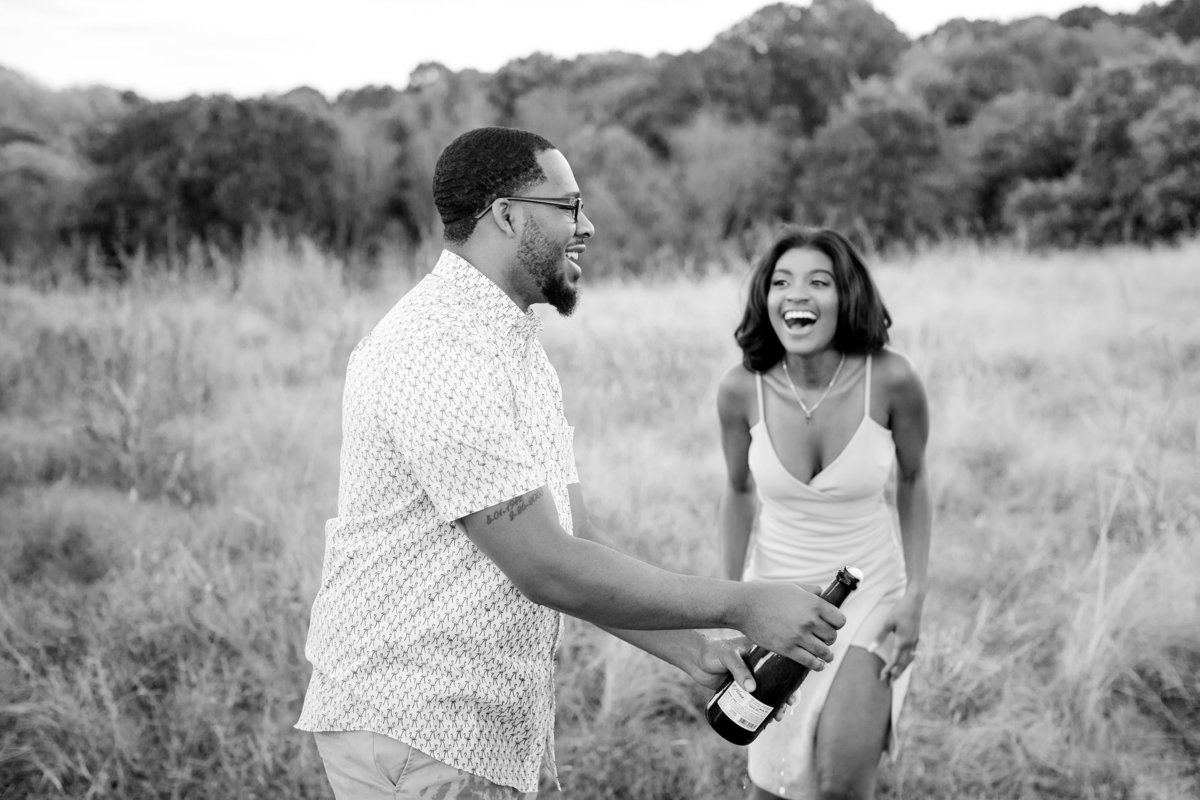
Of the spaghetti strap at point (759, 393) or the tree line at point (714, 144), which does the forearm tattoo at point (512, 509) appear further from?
the tree line at point (714, 144)

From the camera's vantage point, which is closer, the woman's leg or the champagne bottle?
the champagne bottle

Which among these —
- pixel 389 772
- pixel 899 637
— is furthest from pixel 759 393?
pixel 389 772

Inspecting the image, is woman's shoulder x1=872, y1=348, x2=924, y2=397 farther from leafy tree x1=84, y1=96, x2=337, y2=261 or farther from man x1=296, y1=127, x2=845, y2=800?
leafy tree x1=84, y1=96, x2=337, y2=261

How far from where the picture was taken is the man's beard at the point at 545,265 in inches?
85.2

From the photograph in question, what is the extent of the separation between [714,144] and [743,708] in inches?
903

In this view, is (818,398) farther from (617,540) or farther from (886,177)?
(886,177)

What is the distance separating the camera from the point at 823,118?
26703 millimetres

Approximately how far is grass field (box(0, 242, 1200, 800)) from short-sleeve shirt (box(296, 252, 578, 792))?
179 centimetres

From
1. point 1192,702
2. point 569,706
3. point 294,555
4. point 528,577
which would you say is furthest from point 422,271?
point 528,577

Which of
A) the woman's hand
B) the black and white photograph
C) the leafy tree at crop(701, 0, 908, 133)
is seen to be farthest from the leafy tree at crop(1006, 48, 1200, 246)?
the woman's hand

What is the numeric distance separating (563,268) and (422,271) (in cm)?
1001

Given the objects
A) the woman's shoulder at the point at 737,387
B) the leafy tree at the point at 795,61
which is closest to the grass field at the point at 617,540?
the woman's shoulder at the point at 737,387

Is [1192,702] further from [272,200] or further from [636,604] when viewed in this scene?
[272,200]

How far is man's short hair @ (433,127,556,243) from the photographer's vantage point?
213 cm
